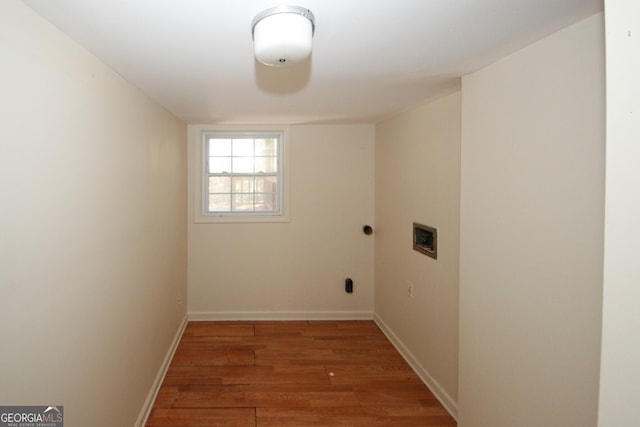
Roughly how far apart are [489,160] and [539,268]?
2.05 feet

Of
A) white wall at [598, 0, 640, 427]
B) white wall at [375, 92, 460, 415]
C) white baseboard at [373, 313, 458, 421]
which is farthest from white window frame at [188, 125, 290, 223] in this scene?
white wall at [598, 0, 640, 427]

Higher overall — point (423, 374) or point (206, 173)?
point (206, 173)

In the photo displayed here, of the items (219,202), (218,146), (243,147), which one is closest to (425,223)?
(243,147)

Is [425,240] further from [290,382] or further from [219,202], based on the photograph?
[219,202]

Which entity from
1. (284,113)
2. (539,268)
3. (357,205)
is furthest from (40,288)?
(357,205)

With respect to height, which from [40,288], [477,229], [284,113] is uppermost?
[284,113]

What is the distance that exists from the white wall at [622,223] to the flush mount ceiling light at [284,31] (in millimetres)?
818

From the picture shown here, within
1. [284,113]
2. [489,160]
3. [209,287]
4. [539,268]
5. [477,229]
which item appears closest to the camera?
[539,268]

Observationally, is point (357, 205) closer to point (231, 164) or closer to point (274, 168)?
point (274, 168)

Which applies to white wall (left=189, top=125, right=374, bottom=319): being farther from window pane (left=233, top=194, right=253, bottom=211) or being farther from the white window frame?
window pane (left=233, top=194, right=253, bottom=211)

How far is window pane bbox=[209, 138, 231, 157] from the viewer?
4.11 meters

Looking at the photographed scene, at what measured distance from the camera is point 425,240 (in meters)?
2.88

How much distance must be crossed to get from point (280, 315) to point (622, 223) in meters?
3.83

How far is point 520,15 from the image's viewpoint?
4.09 feet
